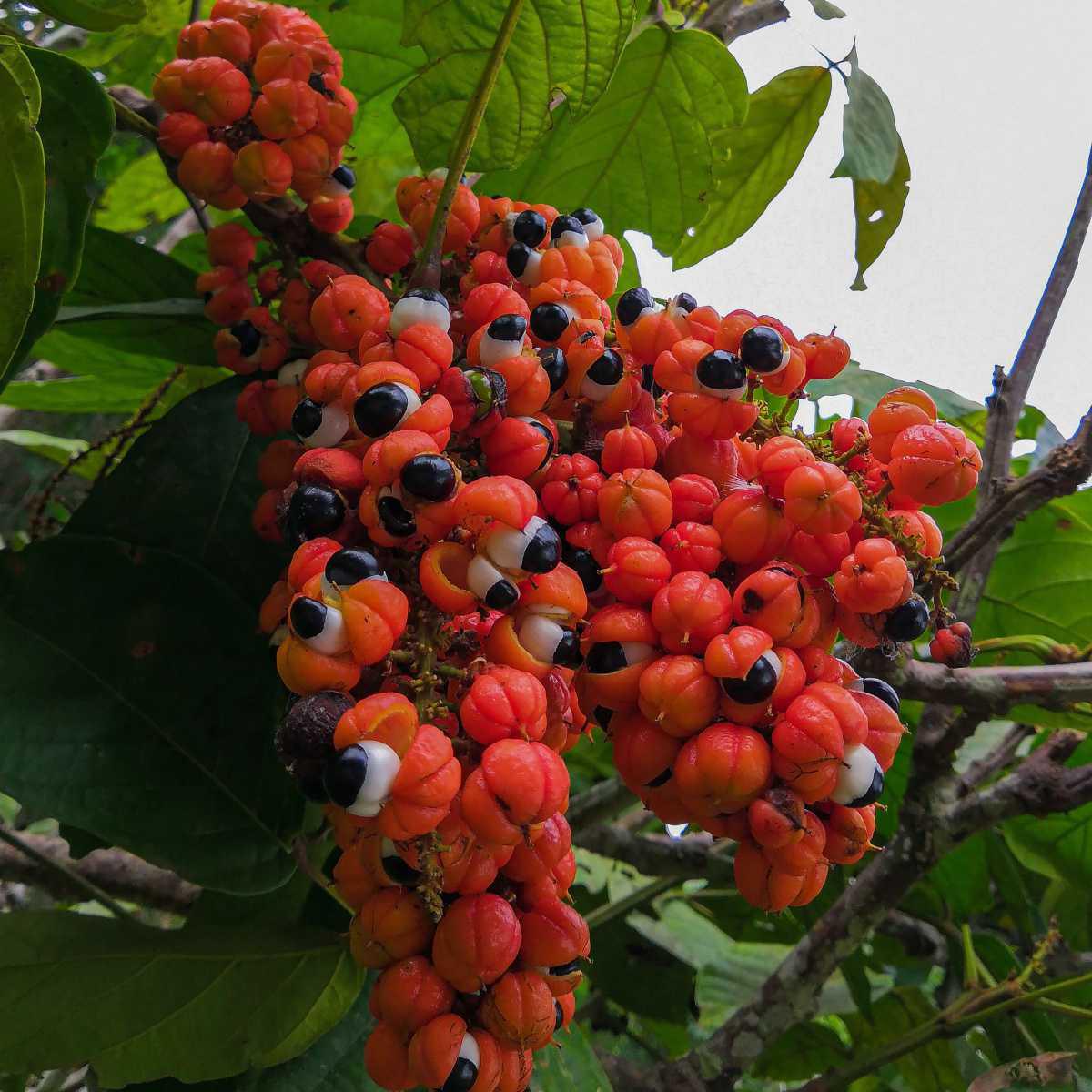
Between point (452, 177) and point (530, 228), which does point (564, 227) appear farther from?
point (452, 177)

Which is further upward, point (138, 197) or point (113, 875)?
point (138, 197)

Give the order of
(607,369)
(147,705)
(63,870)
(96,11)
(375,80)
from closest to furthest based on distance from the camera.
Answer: (607,369), (147,705), (96,11), (63,870), (375,80)

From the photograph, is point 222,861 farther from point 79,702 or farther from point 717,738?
point 717,738

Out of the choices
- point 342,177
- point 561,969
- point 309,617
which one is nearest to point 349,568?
point 309,617

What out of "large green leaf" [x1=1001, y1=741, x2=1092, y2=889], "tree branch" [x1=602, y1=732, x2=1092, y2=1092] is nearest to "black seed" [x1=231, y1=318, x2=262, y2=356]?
"tree branch" [x1=602, y1=732, x2=1092, y2=1092]

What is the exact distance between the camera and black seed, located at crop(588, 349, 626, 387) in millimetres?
1172

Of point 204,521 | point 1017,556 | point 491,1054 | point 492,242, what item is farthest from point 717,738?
point 1017,556

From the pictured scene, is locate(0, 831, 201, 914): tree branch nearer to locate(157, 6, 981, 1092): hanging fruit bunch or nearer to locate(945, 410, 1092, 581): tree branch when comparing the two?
locate(157, 6, 981, 1092): hanging fruit bunch

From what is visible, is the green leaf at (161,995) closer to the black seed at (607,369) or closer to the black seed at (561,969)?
the black seed at (561,969)

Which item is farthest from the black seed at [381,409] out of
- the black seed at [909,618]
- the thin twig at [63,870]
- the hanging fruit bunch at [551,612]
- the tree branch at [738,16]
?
the tree branch at [738,16]

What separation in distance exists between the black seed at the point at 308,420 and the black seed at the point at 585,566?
0.32 m

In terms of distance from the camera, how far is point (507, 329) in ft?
3.71

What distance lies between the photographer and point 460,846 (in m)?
0.94

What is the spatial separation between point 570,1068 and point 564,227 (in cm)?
129
